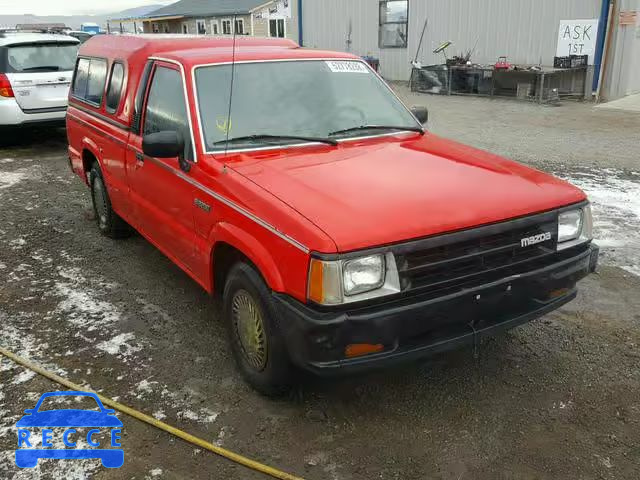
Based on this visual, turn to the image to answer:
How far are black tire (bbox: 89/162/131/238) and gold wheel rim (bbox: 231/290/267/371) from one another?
2783mm

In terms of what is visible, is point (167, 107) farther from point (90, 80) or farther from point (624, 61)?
point (624, 61)

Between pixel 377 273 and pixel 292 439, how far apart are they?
101 cm

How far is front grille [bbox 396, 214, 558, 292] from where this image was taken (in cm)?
278

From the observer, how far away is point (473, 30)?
1764cm

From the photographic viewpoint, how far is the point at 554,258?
324 centimetres

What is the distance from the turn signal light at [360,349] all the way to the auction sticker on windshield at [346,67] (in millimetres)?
2296

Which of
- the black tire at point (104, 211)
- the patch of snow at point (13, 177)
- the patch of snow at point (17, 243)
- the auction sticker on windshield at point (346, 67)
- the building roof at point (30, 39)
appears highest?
the building roof at point (30, 39)

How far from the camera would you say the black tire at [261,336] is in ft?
9.82

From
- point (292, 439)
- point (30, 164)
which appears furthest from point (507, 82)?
point (292, 439)

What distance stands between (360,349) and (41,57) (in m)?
9.76

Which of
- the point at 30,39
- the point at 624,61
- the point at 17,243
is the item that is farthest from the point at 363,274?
the point at 624,61

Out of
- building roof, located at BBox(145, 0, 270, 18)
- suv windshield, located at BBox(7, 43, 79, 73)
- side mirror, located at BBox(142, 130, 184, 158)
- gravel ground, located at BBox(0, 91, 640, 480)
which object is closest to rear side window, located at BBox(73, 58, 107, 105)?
gravel ground, located at BBox(0, 91, 640, 480)

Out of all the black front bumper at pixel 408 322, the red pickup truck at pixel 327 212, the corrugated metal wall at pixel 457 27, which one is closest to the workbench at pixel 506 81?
the corrugated metal wall at pixel 457 27

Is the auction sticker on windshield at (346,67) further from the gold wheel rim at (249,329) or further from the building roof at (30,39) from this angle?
the building roof at (30,39)
